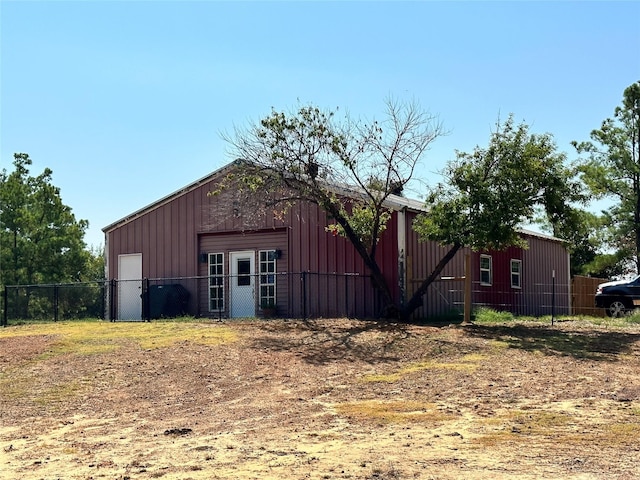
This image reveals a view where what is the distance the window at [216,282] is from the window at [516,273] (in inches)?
386

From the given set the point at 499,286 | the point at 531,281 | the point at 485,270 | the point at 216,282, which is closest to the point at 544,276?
the point at 531,281

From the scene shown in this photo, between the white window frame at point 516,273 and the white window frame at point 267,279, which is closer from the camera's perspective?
the white window frame at point 267,279

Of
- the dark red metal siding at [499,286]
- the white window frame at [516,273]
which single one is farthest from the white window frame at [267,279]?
the white window frame at [516,273]

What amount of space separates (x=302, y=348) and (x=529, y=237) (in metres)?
14.7

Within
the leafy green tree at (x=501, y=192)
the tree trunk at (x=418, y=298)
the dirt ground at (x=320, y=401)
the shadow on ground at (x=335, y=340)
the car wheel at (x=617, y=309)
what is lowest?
the dirt ground at (x=320, y=401)

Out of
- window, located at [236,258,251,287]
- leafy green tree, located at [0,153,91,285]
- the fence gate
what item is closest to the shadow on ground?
window, located at [236,258,251,287]

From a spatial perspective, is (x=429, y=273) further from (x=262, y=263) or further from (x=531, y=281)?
(x=531, y=281)

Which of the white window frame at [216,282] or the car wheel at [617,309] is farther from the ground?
the white window frame at [216,282]

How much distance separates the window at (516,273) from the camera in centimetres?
2608

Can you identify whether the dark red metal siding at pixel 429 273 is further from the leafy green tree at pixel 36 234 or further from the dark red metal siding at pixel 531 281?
the leafy green tree at pixel 36 234

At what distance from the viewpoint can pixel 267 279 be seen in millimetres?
22484

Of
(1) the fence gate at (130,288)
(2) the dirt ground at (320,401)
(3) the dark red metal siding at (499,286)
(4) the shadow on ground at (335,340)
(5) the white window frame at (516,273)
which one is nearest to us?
(2) the dirt ground at (320,401)

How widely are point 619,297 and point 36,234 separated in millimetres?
22967

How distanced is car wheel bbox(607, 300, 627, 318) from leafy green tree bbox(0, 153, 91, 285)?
21423 mm
